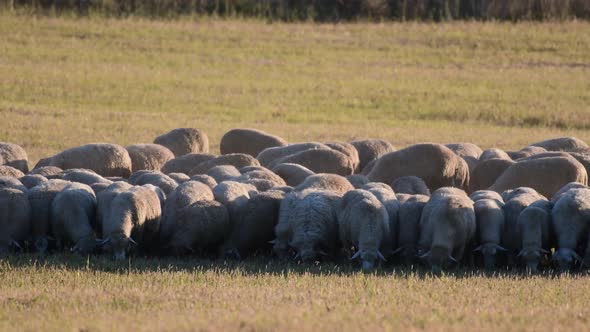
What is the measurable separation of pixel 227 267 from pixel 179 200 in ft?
4.91

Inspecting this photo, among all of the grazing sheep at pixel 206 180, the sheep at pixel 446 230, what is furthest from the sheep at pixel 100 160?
the sheep at pixel 446 230

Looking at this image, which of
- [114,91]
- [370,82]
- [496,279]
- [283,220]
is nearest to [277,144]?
[283,220]

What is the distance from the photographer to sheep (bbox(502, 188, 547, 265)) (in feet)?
35.2

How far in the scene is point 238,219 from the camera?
1130 cm

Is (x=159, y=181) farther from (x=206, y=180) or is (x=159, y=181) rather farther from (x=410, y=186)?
(x=410, y=186)

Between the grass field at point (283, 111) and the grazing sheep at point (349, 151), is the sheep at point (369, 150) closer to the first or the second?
the grazing sheep at point (349, 151)

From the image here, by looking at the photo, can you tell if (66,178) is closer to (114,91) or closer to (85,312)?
(85,312)

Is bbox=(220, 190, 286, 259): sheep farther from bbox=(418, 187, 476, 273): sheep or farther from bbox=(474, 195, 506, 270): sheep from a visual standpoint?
bbox=(474, 195, 506, 270): sheep

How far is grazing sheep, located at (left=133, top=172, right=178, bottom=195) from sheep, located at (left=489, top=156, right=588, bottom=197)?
167 inches

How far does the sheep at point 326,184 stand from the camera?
12062 millimetres

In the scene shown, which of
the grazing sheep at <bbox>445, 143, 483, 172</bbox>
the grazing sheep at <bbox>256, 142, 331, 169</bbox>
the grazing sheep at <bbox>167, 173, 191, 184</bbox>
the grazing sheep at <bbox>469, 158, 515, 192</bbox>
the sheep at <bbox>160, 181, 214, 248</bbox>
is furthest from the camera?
the grazing sheep at <bbox>256, 142, 331, 169</bbox>

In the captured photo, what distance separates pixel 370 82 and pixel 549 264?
20350 millimetres

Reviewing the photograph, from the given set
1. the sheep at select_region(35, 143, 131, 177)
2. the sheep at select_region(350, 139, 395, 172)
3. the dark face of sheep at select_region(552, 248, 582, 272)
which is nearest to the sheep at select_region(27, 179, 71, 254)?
the sheep at select_region(35, 143, 131, 177)

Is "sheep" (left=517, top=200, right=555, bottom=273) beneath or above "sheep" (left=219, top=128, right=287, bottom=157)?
above
